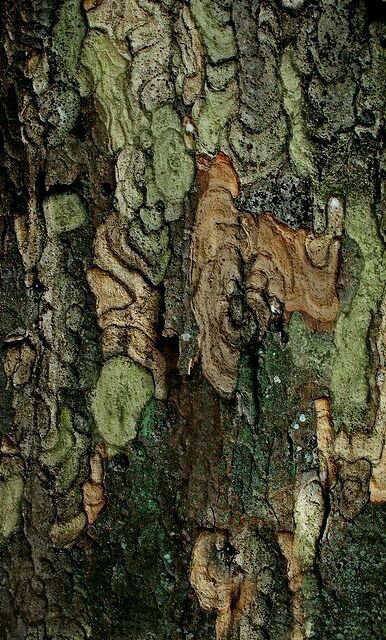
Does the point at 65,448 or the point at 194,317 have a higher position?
the point at 194,317

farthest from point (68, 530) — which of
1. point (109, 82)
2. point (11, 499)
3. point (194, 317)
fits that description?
point (109, 82)

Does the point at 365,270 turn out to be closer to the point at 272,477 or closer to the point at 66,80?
the point at 272,477

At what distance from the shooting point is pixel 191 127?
1.25 meters

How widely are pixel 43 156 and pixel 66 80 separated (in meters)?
0.11

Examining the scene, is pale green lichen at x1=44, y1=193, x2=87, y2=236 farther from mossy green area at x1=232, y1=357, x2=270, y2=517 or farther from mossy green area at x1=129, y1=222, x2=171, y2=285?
mossy green area at x1=232, y1=357, x2=270, y2=517

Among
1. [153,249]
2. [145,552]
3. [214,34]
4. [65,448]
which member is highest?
[214,34]

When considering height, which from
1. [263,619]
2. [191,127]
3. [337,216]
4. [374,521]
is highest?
[191,127]

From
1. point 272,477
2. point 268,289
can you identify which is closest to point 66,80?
point 268,289

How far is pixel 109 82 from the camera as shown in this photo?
128 centimetres

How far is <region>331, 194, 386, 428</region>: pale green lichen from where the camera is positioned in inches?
46.6

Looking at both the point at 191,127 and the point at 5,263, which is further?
the point at 5,263

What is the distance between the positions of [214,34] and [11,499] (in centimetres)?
70

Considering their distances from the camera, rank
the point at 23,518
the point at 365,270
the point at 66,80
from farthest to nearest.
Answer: the point at 23,518 → the point at 66,80 → the point at 365,270

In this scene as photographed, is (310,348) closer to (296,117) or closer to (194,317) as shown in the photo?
(194,317)
